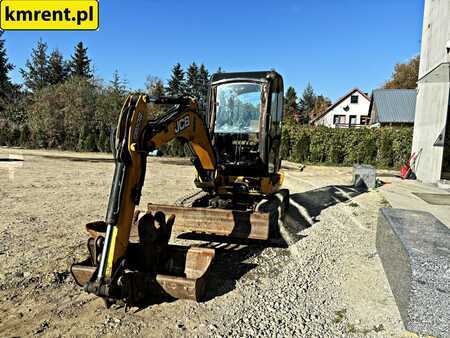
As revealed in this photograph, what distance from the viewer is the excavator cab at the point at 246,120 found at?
5.74 m

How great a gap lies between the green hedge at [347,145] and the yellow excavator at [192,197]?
12.6 metres

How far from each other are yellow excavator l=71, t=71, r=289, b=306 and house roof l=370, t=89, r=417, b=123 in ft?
90.3

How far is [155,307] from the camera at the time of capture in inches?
135

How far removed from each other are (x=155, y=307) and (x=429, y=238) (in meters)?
2.89

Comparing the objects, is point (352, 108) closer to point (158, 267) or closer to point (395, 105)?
point (395, 105)

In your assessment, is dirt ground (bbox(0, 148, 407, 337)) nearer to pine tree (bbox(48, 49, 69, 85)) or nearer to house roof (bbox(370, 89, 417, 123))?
house roof (bbox(370, 89, 417, 123))

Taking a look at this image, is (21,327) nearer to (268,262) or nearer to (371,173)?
(268,262)

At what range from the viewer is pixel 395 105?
31.8m

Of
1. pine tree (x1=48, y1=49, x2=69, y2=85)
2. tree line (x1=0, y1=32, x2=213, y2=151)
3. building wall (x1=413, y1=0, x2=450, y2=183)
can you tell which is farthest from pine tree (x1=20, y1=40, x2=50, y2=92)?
building wall (x1=413, y1=0, x2=450, y2=183)

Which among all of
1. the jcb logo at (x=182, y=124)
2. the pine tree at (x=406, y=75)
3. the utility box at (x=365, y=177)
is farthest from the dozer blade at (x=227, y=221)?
the pine tree at (x=406, y=75)

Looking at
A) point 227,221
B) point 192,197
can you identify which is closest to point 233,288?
point 227,221

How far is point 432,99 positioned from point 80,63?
51376 millimetres

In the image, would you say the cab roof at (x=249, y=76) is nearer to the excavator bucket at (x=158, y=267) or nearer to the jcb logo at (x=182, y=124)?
the jcb logo at (x=182, y=124)

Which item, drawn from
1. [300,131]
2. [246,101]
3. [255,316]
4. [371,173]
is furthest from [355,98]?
[255,316]
